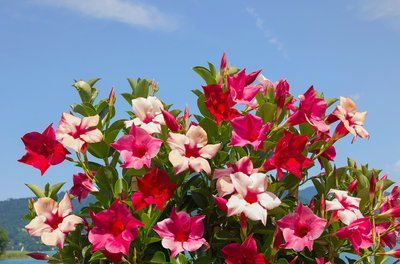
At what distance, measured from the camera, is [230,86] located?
5.80ft

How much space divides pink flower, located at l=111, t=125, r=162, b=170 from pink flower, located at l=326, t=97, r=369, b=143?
683 mm

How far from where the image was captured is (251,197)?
5.16 ft

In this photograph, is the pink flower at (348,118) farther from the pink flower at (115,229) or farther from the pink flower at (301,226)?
the pink flower at (115,229)

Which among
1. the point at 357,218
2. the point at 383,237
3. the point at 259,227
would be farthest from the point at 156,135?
the point at 383,237

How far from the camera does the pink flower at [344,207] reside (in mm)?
1663

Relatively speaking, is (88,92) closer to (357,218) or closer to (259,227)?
(259,227)

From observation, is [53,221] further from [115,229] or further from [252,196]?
[252,196]

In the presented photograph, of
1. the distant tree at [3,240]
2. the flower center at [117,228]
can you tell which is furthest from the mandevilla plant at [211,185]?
the distant tree at [3,240]

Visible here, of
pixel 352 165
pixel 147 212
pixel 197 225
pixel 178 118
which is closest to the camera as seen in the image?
pixel 197 225

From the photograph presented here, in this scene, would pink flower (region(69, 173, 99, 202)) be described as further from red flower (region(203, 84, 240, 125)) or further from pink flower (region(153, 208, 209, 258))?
red flower (region(203, 84, 240, 125))

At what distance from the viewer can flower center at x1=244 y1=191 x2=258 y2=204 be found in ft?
5.15

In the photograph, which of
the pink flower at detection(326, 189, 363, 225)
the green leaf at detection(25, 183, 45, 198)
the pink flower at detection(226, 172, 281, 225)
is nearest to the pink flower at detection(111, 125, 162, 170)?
the pink flower at detection(226, 172, 281, 225)

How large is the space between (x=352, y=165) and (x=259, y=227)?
0.61 m

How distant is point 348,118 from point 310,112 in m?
0.19
